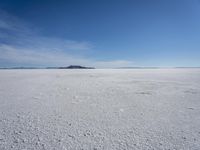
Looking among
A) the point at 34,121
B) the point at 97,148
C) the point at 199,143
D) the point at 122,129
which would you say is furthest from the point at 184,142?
the point at 34,121

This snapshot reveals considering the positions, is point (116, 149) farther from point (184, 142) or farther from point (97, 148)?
point (184, 142)

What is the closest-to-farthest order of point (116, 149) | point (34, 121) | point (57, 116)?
point (116, 149) < point (34, 121) < point (57, 116)

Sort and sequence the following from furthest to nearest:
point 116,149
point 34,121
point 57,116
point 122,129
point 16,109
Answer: point 16,109 < point 57,116 < point 34,121 < point 122,129 < point 116,149

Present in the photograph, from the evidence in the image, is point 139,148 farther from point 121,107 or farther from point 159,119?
point 121,107

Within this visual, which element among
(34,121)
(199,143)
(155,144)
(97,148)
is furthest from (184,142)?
(34,121)

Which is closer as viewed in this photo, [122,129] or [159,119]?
[122,129]

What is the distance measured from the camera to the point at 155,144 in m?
1.97

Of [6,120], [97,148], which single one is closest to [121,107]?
[97,148]

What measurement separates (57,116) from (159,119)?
2.31m

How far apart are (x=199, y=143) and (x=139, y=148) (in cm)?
96

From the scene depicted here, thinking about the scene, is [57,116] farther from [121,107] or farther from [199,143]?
[199,143]

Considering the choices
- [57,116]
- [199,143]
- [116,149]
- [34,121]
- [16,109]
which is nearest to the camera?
[116,149]

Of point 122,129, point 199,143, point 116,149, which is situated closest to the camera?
point 116,149

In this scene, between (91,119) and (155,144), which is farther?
(91,119)
